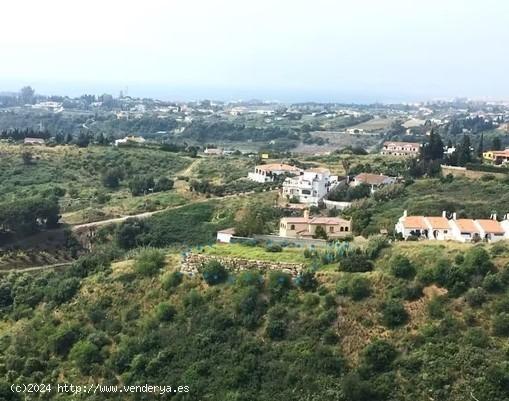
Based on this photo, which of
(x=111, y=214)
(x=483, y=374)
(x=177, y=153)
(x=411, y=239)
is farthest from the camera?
(x=177, y=153)

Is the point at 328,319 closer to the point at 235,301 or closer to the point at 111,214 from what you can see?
the point at 235,301

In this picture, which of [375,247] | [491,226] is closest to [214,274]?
[375,247]

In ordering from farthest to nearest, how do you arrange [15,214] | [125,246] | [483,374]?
[15,214], [125,246], [483,374]

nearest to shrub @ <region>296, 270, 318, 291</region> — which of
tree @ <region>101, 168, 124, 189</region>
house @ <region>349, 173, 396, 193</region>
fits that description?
house @ <region>349, 173, 396, 193</region>

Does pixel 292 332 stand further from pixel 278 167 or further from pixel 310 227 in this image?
pixel 278 167

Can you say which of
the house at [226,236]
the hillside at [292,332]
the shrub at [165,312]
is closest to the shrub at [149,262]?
the hillside at [292,332]

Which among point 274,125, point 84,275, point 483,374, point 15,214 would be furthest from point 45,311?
point 274,125

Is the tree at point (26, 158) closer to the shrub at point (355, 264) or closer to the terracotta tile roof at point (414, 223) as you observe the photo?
the terracotta tile roof at point (414, 223)

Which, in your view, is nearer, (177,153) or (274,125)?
(177,153)
